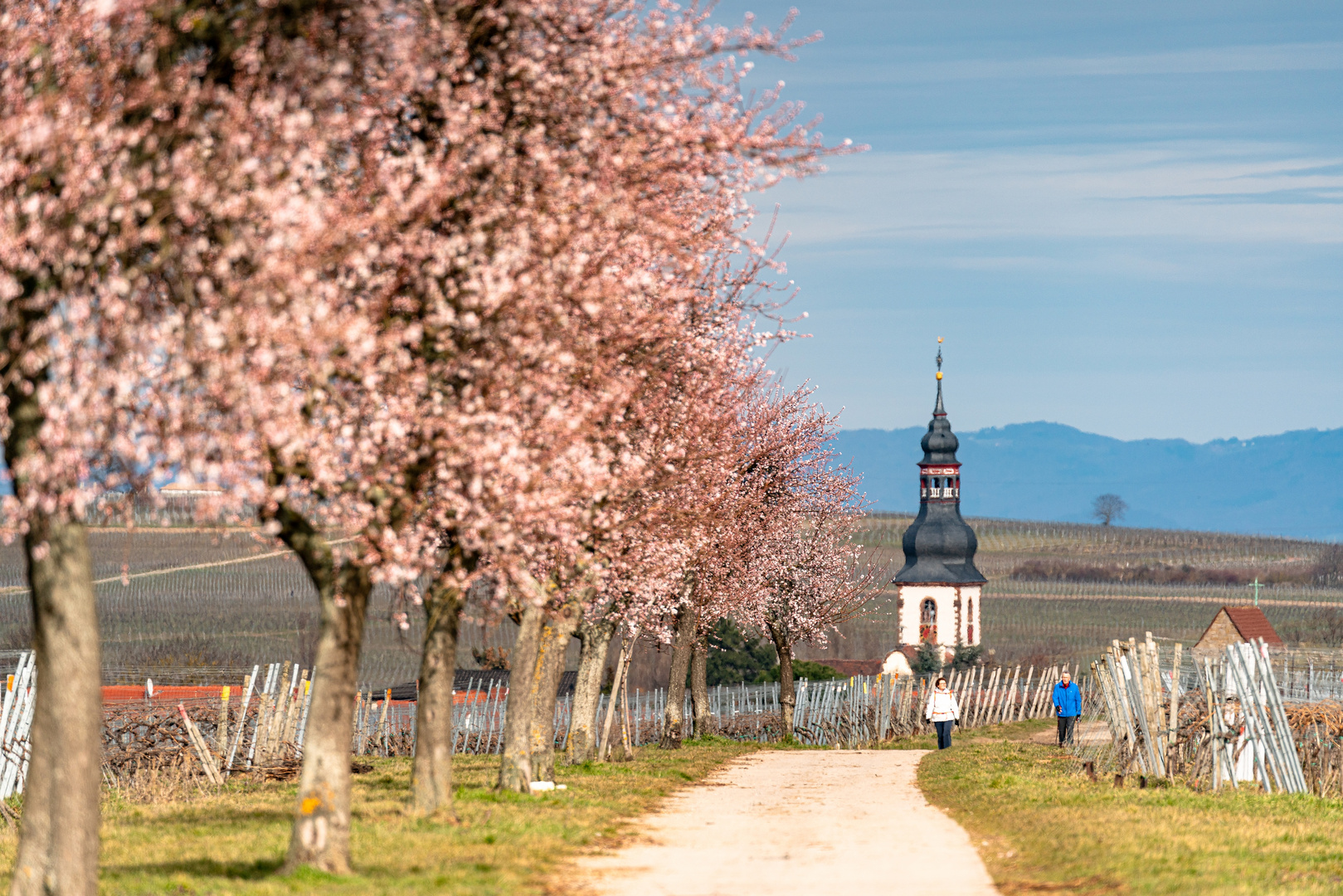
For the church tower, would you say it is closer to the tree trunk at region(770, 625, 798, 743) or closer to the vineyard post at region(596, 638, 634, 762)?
the tree trunk at region(770, 625, 798, 743)

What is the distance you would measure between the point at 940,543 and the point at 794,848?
4438 inches

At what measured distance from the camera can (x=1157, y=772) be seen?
22.8m

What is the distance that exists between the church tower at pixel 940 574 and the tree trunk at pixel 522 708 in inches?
4068

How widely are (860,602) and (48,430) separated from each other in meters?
46.9

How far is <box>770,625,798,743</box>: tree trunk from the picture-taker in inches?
1884

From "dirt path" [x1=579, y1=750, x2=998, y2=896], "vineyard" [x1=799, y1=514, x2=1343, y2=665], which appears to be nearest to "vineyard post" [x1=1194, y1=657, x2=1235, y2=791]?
"dirt path" [x1=579, y1=750, x2=998, y2=896]

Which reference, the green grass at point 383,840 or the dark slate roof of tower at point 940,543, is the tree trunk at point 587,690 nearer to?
the green grass at point 383,840

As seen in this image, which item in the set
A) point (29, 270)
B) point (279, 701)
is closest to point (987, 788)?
point (279, 701)

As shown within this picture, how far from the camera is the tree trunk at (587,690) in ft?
85.8

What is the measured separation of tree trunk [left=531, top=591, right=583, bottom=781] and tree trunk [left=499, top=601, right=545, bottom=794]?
308 mm

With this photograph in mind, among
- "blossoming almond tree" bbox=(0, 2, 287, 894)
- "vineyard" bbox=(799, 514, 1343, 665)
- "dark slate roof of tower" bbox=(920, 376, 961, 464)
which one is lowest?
"vineyard" bbox=(799, 514, 1343, 665)

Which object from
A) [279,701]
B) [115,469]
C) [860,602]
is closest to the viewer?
[115,469]

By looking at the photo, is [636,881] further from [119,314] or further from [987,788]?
[987,788]

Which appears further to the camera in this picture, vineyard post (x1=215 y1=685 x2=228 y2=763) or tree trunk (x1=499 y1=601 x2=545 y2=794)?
vineyard post (x1=215 y1=685 x2=228 y2=763)
